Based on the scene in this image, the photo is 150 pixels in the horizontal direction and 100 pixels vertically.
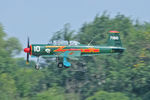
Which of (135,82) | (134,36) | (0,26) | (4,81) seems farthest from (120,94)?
(0,26)

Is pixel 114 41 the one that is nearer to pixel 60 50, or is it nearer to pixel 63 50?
pixel 63 50

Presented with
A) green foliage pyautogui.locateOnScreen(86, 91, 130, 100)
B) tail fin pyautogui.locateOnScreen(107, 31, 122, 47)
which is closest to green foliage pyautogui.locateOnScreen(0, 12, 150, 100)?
green foliage pyautogui.locateOnScreen(86, 91, 130, 100)

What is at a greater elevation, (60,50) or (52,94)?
(60,50)

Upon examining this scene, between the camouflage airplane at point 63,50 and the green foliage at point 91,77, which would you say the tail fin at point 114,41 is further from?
the green foliage at point 91,77

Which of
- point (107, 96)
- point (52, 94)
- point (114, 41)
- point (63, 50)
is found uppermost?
point (114, 41)

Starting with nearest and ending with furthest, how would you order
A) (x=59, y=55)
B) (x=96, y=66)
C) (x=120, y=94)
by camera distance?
(x=59, y=55)
(x=120, y=94)
(x=96, y=66)

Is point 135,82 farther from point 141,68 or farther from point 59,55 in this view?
point 59,55

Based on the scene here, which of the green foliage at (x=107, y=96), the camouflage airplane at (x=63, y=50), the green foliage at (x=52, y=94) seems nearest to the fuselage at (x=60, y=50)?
the camouflage airplane at (x=63, y=50)

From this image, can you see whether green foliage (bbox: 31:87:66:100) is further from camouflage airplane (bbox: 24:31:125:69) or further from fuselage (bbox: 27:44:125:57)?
fuselage (bbox: 27:44:125:57)

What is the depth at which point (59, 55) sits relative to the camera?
23719mm

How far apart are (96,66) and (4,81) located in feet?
34.9

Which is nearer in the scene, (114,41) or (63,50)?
(63,50)

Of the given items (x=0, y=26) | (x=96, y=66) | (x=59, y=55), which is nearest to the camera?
(x=59, y=55)

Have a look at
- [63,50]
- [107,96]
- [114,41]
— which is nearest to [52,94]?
[107,96]
